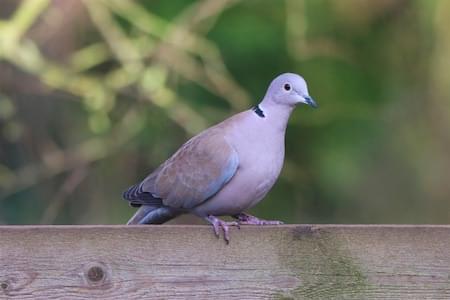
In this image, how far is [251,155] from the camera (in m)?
2.62

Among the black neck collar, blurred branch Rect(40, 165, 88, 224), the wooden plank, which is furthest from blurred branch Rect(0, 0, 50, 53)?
the wooden plank

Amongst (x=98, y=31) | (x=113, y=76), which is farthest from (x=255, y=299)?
(x=98, y=31)

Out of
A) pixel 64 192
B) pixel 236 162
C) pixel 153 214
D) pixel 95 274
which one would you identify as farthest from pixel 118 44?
pixel 95 274

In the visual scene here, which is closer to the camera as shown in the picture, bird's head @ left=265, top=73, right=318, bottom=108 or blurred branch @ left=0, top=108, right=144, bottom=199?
bird's head @ left=265, top=73, right=318, bottom=108

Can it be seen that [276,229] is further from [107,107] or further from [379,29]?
[379,29]

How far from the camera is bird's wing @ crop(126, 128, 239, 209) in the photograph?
105 inches

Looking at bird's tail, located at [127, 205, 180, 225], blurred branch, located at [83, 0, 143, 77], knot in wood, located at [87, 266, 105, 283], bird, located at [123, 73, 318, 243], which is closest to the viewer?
knot in wood, located at [87, 266, 105, 283]

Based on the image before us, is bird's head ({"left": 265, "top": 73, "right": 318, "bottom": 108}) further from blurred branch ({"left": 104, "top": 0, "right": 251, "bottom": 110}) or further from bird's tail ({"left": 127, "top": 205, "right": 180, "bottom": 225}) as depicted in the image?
blurred branch ({"left": 104, "top": 0, "right": 251, "bottom": 110})

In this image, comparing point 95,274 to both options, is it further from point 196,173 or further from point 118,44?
point 118,44

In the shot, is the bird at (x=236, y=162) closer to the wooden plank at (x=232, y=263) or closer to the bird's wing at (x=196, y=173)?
the bird's wing at (x=196, y=173)

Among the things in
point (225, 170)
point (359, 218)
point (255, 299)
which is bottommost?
point (255, 299)

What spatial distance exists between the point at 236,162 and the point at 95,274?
2.04ft

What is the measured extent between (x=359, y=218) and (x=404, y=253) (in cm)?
304

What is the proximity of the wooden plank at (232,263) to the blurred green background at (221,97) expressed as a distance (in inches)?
85.4
